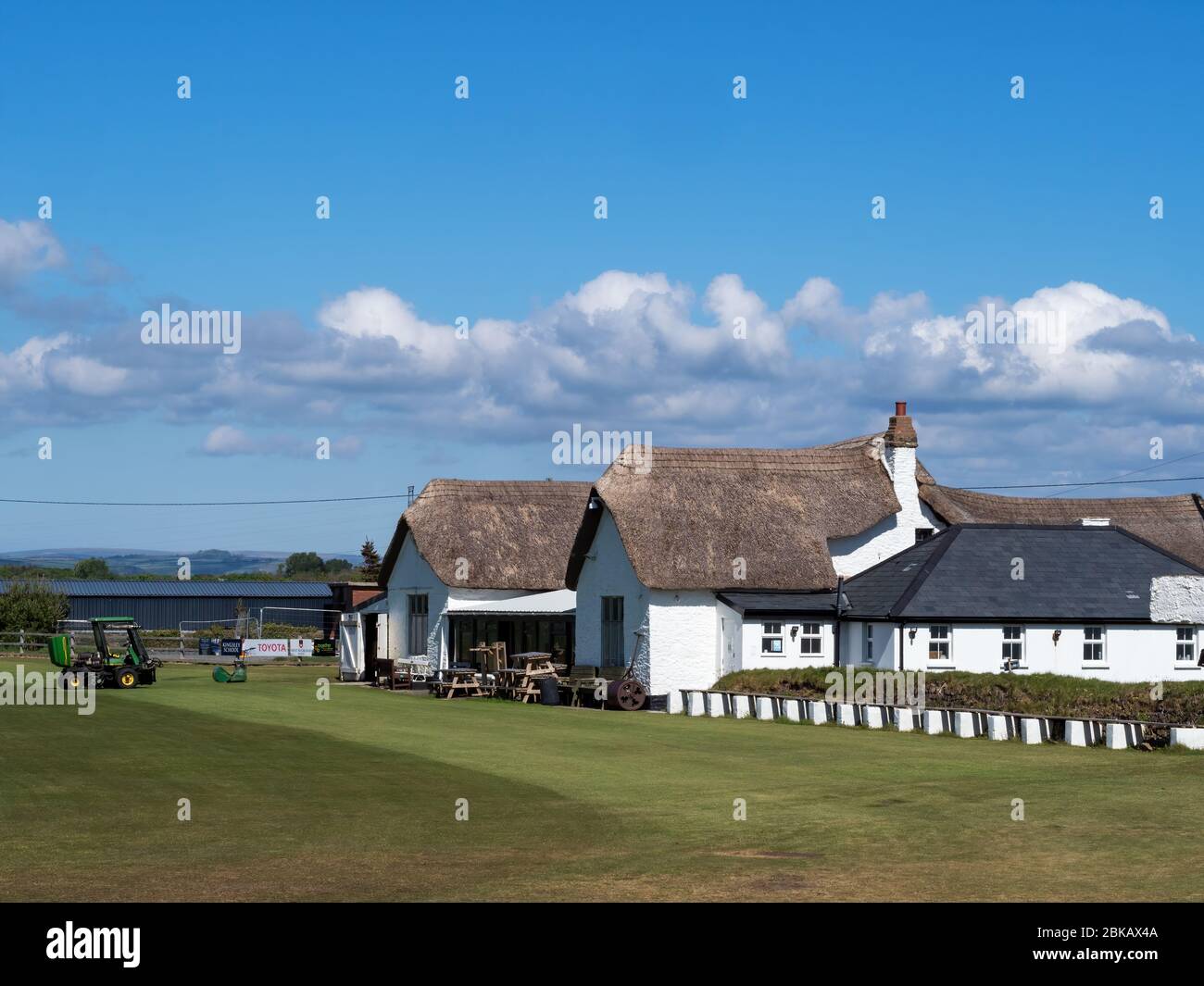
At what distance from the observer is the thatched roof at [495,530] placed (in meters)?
51.5

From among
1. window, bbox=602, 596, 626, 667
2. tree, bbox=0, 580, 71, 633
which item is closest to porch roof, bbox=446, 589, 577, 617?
window, bbox=602, 596, 626, 667

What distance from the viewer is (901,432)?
48.2 meters

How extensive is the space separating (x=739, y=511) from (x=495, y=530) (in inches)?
420

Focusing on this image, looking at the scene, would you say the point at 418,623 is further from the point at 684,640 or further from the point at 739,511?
the point at 684,640

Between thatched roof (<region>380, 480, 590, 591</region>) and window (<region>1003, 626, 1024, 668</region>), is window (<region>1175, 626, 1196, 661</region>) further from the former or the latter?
thatched roof (<region>380, 480, 590, 591</region>)

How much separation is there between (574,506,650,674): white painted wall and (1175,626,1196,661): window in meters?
12.1

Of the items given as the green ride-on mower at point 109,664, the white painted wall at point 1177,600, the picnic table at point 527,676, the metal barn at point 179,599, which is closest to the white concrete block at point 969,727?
the white painted wall at point 1177,600

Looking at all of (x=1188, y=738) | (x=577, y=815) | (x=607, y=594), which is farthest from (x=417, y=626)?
(x=577, y=815)

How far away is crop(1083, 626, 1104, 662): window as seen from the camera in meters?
39.5
